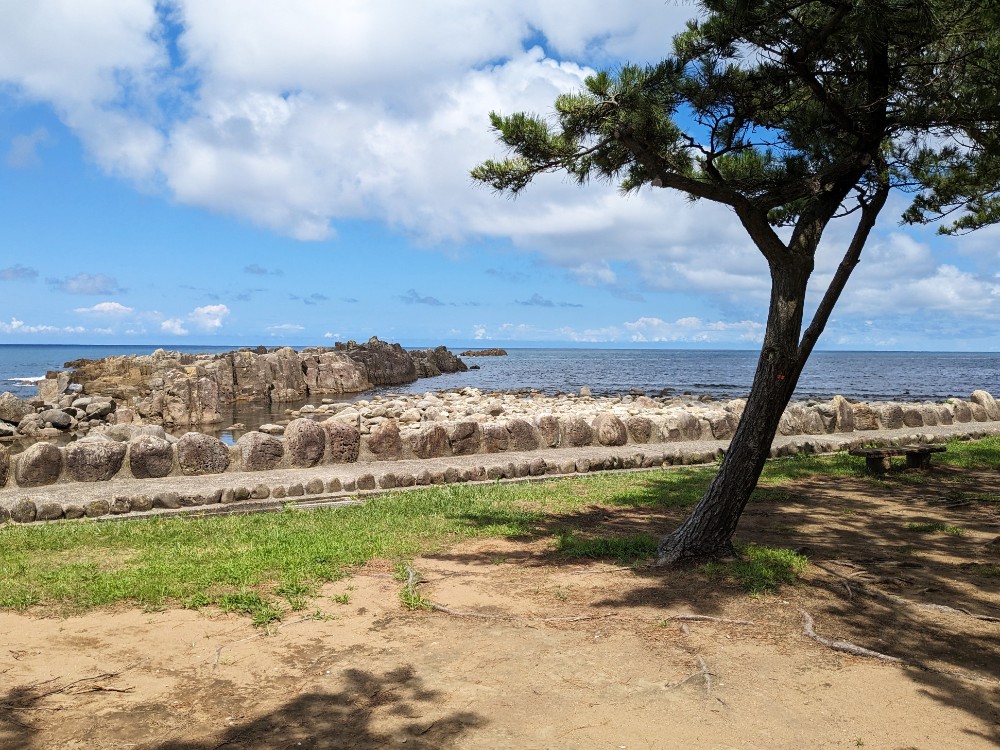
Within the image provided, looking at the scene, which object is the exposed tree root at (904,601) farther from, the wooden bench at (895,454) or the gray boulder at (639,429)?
the gray boulder at (639,429)

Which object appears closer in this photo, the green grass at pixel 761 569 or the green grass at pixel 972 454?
the green grass at pixel 761 569

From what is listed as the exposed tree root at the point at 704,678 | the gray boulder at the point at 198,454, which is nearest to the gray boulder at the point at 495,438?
the gray boulder at the point at 198,454

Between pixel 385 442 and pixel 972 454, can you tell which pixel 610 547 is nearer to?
pixel 385 442

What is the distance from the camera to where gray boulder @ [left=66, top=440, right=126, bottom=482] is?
9.51m

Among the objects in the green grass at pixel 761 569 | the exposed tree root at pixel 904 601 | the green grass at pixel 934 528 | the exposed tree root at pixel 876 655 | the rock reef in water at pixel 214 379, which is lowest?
the exposed tree root at pixel 876 655

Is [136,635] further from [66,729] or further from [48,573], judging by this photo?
[48,573]

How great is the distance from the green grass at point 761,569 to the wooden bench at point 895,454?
5.25m

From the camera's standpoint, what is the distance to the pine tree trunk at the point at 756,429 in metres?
6.11

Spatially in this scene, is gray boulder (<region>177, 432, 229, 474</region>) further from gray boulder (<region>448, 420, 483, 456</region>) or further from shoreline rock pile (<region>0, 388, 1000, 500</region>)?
gray boulder (<region>448, 420, 483, 456</region>)

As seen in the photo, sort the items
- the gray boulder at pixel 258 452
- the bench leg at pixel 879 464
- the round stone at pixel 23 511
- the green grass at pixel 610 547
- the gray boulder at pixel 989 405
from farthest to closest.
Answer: the gray boulder at pixel 989 405 → the bench leg at pixel 879 464 → the gray boulder at pixel 258 452 → the round stone at pixel 23 511 → the green grass at pixel 610 547

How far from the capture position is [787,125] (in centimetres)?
710

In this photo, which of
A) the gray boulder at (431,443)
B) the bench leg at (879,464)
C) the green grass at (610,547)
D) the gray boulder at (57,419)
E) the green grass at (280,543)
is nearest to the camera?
the green grass at (280,543)

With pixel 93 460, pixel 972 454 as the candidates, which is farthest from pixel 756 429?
pixel 972 454

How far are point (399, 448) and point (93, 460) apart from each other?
161 inches
